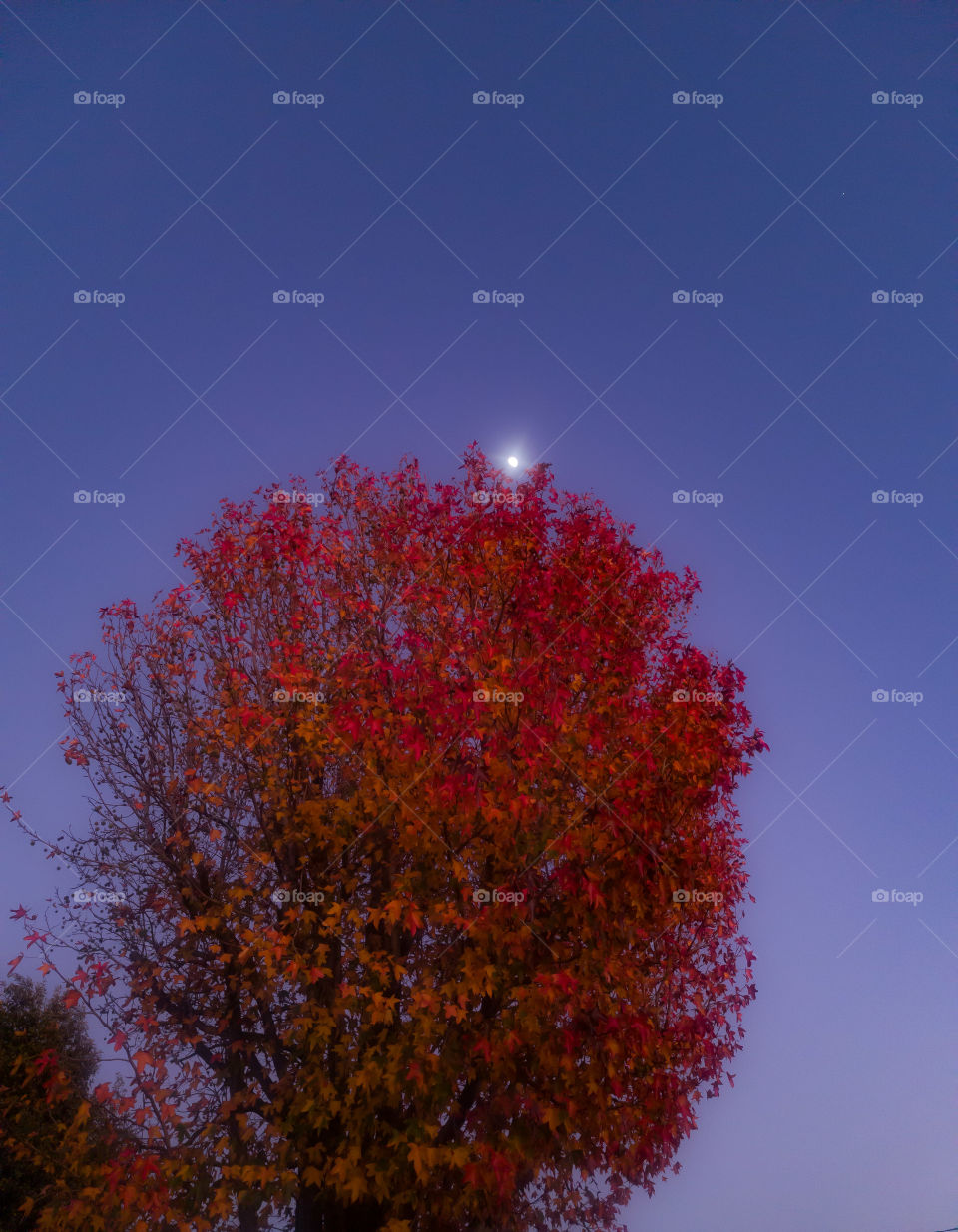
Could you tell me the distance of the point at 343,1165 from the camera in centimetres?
838

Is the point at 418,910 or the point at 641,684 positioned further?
the point at 641,684

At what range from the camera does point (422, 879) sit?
973 centimetres

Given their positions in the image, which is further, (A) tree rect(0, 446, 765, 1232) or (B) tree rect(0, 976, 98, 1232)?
(B) tree rect(0, 976, 98, 1232)

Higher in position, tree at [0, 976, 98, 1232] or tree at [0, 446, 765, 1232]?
tree at [0, 446, 765, 1232]

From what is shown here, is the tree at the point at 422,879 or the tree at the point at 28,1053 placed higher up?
the tree at the point at 422,879

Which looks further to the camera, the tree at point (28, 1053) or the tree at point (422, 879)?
the tree at point (28, 1053)

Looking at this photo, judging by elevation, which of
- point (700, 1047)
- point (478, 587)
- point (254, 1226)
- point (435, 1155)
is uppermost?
point (478, 587)

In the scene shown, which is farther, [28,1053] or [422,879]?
[28,1053]

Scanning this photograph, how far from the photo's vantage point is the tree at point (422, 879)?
8.71 meters

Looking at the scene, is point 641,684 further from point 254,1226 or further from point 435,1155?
point 254,1226

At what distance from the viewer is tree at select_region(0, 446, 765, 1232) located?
871cm

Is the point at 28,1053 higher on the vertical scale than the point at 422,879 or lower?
lower

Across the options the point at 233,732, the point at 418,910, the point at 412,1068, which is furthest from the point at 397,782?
the point at 412,1068

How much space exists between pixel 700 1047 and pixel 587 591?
210 inches
